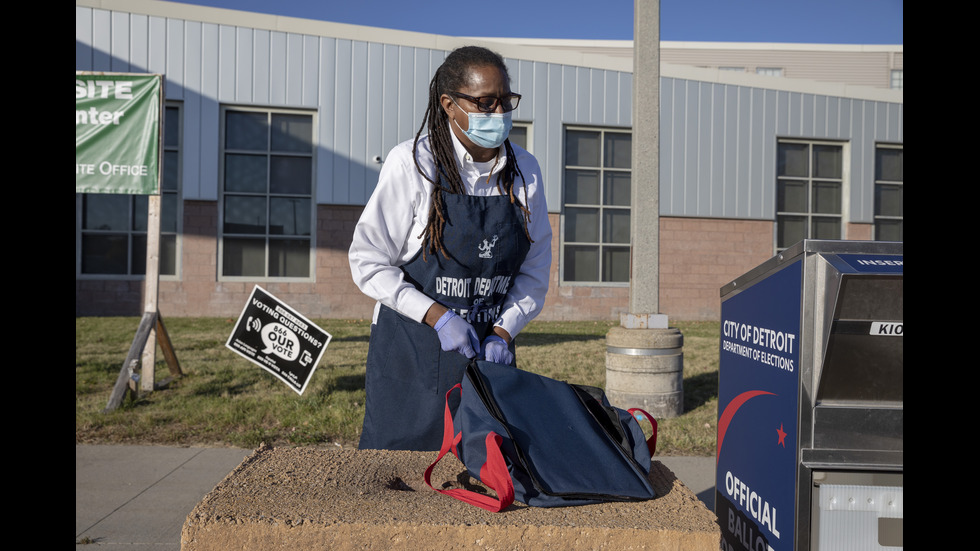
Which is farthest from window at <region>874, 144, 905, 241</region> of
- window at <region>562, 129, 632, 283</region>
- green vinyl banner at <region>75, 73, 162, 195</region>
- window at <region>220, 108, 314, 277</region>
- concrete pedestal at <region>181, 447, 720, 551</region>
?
concrete pedestal at <region>181, 447, 720, 551</region>

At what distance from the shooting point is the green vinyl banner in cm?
641

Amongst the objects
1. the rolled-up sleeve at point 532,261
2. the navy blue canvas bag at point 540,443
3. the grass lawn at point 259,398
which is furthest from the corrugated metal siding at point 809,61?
the navy blue canvas bag at point 540,443

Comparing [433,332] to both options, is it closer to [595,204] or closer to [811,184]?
[595,204]

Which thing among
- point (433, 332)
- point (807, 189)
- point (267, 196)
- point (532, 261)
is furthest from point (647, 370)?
point (807, 189)

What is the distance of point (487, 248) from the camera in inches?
91.0

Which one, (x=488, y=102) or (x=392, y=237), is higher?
(x=488, y=102)

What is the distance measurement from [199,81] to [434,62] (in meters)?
4.60

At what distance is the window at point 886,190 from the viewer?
16.9 m

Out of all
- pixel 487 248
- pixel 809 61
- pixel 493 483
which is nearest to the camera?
pixel 493 483

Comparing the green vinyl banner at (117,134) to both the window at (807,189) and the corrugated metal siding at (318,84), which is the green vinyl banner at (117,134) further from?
the window at (807,189)

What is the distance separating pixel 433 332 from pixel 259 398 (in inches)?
186

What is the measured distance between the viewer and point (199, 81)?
13852 mm

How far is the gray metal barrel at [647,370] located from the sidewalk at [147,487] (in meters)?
0.93

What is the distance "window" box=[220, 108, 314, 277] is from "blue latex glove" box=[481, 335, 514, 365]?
12758 millimetres
